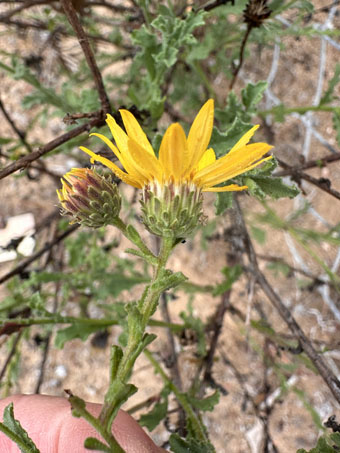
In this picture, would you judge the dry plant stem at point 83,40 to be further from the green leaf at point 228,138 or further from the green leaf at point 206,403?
the green leaf at point 206,403

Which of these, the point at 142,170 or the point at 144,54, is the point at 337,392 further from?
the point at 144,54

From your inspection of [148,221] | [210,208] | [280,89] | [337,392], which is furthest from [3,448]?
[280,89]

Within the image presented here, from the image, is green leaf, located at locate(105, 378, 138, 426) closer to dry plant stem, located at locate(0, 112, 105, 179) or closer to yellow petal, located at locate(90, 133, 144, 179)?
yellow petal, located at locate(90, 133, 144, 179)

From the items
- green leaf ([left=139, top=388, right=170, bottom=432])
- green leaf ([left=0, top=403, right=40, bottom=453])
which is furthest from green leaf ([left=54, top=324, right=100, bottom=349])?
green leaf ([left=0, top=403, right=40, bottom=453])

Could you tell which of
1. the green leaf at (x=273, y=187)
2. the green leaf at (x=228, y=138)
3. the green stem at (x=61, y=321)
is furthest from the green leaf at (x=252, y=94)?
the green stem at (x=61, y=321)

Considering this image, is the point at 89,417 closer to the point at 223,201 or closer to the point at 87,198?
the point at 87,198

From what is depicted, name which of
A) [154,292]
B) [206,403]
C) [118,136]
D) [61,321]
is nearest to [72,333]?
[61,321]

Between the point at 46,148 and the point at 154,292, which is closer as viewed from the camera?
the point at 154,292
